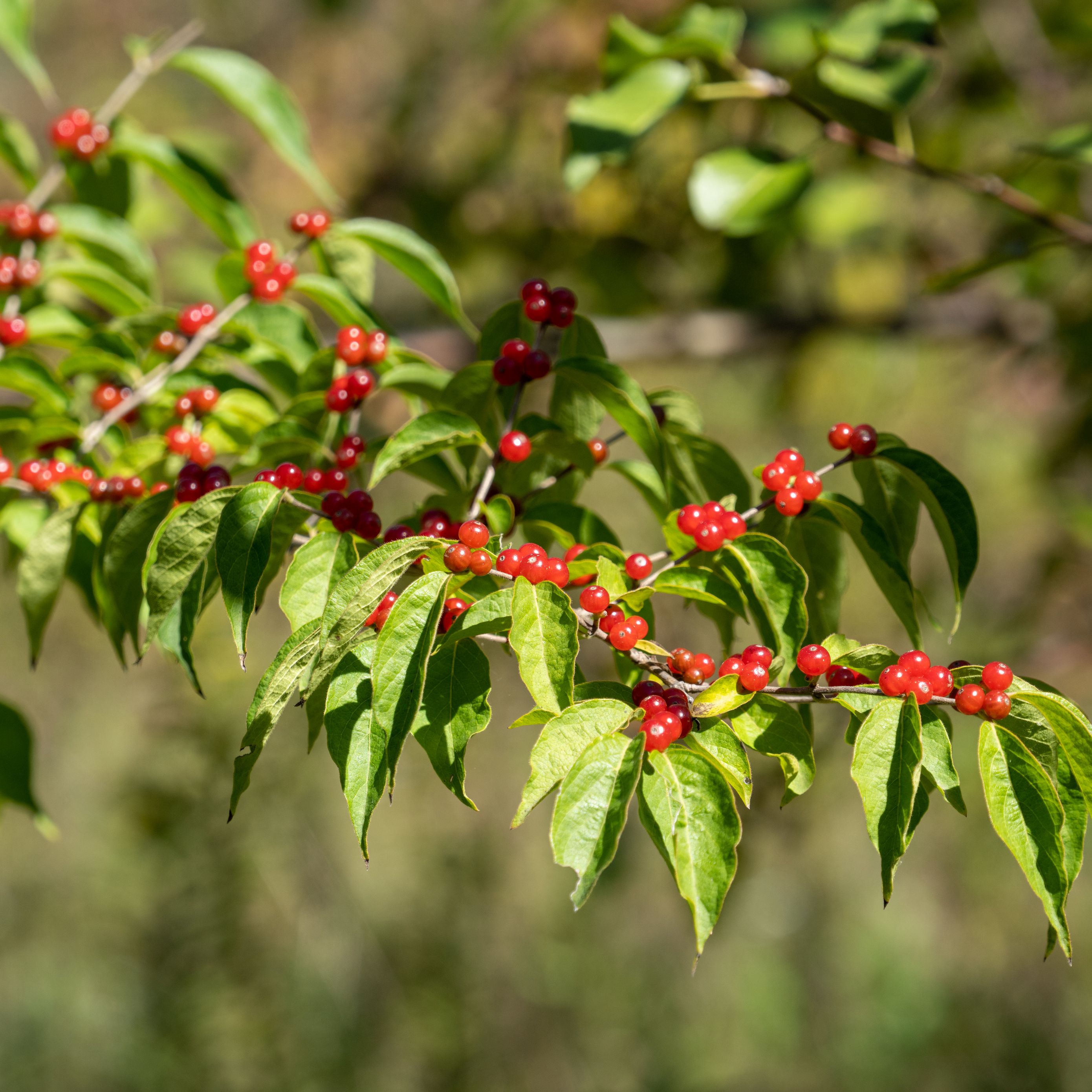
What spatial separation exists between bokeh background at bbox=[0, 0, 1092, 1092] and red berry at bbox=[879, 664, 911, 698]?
3.84ft

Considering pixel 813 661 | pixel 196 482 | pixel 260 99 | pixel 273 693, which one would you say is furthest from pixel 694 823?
pixel 260 99

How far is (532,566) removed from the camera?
0.72 metres

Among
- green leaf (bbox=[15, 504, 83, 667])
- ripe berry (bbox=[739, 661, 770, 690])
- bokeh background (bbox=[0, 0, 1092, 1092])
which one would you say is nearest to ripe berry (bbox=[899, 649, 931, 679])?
ripe berry (bbox=[739, 661, 770, 690])

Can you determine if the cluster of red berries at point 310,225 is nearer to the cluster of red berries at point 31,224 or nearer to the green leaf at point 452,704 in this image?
the cluster of red berries at point 31,224

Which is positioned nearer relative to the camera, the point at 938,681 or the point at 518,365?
the point at 938,681

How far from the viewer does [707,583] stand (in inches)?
33.6

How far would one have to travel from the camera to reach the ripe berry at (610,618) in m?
0.77

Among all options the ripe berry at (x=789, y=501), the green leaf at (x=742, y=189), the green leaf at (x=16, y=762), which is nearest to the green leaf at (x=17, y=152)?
the green leaf at (x=16, y=762)

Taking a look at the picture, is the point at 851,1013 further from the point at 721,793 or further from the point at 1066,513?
the point at 721,793

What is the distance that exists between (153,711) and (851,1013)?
9.30ft

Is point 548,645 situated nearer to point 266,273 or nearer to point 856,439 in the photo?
point 856,439

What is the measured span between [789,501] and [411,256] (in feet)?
2.02

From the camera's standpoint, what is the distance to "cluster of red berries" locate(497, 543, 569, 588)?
0.72 m

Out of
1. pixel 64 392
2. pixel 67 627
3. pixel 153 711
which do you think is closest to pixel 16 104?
pixel 67 627
